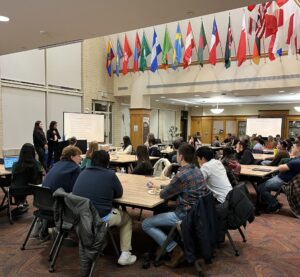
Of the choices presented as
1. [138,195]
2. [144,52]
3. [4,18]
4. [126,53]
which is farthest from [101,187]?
[126,53]

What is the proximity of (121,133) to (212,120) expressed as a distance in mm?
6878

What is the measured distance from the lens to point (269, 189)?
15.2 feet

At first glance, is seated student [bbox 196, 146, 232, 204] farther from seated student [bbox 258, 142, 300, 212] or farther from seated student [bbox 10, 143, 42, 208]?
seated student [bbox 10, 143, 42, 208]

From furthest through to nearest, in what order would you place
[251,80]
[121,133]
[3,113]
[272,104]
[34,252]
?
[272,104]
[121,133]
[251,80]
[3,113]
[34,252]

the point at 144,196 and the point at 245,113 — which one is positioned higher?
the point at 245,113

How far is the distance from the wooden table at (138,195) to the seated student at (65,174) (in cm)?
62

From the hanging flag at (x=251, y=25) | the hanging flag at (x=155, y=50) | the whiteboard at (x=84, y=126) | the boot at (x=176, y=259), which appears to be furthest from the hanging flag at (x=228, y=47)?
the boot at (x=176, y=259)

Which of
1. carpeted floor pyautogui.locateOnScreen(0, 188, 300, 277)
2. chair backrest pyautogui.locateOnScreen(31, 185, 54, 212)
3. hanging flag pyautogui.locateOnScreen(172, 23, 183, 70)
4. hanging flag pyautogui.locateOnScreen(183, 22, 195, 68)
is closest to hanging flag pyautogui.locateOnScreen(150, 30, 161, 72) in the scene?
hanging flag pyautogui.locateOnScreen(172, 23, 183, 70)

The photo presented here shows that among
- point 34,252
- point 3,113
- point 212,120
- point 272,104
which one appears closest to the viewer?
point 34,252

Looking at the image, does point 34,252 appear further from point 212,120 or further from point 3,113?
point 212,120

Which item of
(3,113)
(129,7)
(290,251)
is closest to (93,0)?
(129,7)

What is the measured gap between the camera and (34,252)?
10.1 feet

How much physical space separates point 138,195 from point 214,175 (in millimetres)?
920

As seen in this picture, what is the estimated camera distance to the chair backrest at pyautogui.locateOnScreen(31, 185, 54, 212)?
9.25 ft
